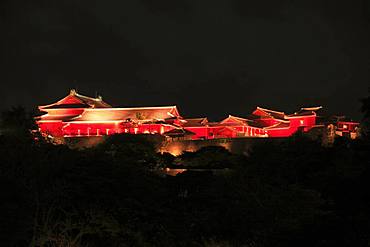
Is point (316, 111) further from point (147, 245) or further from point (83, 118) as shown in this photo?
point (147, 245)

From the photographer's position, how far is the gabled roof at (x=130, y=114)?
4572 cm

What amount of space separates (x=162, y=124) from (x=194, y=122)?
4111 mm

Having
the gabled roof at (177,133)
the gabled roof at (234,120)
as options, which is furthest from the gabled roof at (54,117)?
the gabled roof at (234,120)

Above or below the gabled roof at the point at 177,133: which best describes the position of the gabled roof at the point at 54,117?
above

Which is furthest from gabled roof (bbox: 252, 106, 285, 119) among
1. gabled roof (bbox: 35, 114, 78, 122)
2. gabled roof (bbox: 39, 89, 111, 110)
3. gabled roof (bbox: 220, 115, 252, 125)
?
gabled roof (bbox: 35, 114, 78, 122)

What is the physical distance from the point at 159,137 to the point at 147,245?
81.6 feet

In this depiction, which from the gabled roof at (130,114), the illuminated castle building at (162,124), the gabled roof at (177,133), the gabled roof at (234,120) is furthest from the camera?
the gabled roof at (234,120)

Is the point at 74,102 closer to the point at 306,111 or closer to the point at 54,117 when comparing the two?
the point at 54,117

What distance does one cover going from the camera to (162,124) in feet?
144

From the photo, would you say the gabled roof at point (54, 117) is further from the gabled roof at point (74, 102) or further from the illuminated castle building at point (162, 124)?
the gabled roof at point (74, 102)

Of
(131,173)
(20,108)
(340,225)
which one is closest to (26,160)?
(131,173)

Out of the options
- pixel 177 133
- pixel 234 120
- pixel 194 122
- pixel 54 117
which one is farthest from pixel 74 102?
pixel 234 120

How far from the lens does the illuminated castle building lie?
44938mm

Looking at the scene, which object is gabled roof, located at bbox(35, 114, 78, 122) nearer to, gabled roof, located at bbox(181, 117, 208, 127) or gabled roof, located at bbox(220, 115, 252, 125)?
gabled roof, located at bbox(181, 117, 208, 127)
